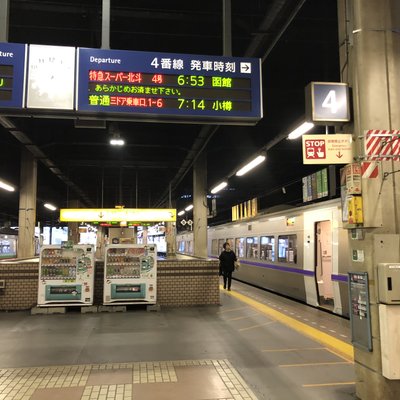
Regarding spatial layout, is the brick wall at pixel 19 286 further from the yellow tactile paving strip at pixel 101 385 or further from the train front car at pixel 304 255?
the train front car at pixel 304 255

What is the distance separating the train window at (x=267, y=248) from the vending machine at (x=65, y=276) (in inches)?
241

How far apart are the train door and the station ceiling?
8.57 ft

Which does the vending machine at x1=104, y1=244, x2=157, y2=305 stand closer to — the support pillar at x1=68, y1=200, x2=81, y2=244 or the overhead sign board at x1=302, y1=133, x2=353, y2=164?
the overhead sign board at x1=302, y1=133, x2=353, y2=164

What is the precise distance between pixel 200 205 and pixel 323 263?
599cm

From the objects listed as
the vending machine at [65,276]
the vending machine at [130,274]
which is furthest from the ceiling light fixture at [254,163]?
the vending machine at [65,276]

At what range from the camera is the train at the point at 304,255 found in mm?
9070

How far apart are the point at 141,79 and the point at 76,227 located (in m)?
23.4

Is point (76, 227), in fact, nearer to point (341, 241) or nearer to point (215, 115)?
point (341, 241)

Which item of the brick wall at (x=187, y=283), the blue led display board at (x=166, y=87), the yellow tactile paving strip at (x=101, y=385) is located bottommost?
the yellow tactile paving strip at (x=101, y=385)

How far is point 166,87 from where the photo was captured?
5082 mm

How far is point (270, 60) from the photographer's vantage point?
27.2ft

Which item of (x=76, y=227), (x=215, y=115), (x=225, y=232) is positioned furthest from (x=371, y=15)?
(x=76, y=227)

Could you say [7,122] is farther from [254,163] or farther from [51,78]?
[254,163]

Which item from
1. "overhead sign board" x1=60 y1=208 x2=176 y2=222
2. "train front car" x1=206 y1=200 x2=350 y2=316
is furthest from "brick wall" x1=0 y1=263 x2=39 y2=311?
"overhead sign board" x1=60 y1=208 x2=176 y2=222
